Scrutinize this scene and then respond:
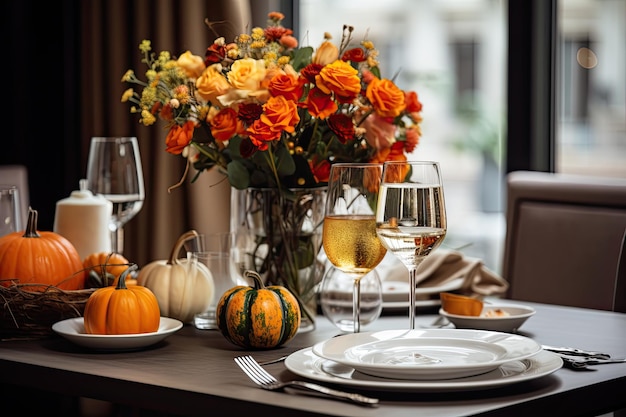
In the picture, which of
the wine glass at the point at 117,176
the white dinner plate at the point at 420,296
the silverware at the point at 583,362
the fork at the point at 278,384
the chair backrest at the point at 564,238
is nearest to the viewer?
the fork at the point at 278,384

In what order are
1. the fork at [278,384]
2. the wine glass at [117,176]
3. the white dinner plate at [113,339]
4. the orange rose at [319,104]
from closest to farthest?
the fork at [278,384]
the white dinner plate at [113,339]
the orange rose at [319,104]
the wine glass at [117,176]

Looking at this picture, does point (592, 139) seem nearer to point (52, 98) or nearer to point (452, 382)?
point (52, 98)

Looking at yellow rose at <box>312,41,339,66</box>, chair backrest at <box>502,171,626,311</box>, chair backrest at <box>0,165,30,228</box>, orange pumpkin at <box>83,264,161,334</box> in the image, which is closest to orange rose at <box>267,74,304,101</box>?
yellow rose at <box>312,41,339,66</box>

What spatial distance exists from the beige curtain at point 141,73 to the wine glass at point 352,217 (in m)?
1.51

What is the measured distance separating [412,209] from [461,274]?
0.57m

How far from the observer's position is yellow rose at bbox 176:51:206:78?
157 centimetres

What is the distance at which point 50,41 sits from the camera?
3.75 metres

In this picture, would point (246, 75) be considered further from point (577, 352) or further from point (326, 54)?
point (577, 352)

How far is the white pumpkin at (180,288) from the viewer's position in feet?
5.14

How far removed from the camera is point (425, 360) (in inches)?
46.4

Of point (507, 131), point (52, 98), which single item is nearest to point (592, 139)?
point (507, 131)

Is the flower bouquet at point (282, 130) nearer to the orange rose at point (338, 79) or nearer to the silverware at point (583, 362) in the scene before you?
the orange rose at point (338, 79)

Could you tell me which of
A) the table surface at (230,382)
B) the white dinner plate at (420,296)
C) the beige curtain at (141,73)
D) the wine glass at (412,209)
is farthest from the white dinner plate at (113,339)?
the beige curtain at (141,73)

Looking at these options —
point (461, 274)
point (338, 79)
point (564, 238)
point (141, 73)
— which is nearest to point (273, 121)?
point (338, 79)
